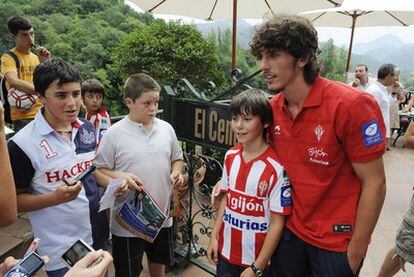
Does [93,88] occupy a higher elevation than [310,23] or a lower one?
lower

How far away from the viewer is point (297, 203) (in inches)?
60.2

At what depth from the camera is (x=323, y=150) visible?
1.41 meters

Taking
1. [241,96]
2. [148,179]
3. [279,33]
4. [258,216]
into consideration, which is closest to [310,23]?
[279,33]

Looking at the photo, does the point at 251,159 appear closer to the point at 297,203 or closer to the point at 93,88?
the point at 297,203

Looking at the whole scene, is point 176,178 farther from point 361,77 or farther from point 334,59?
point 334,59

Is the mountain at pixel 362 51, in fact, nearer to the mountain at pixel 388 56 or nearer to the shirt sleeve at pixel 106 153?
the mountain at pixel 388 56

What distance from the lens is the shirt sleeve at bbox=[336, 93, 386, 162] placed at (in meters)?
1.32

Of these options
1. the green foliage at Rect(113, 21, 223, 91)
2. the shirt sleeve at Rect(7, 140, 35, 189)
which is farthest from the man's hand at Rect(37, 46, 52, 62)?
the green foliage at Rect(113, 21, 223, 91)

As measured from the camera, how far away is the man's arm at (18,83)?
293 centimetres

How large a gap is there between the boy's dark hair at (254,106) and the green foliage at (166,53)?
5598 mm

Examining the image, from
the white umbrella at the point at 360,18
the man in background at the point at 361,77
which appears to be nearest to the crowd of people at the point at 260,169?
the man in background at the point at 361,77

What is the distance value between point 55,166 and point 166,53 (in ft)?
19.4

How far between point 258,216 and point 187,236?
142cm

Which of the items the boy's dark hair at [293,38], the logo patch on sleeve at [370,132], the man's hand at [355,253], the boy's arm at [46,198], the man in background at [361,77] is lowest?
the man's hand at [355,253]
